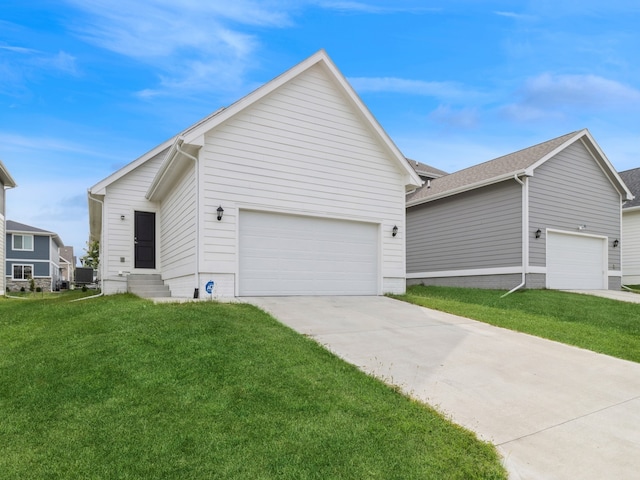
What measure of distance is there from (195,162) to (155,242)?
5687mm

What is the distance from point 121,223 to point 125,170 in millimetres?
1758

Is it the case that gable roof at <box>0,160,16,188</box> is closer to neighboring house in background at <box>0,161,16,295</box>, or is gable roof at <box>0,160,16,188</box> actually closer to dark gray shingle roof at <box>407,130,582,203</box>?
neighboring house in background at <box>0,161,16,295</box>

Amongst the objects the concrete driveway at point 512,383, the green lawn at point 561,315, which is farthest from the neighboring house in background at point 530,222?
the concrete driveway at point 512,383

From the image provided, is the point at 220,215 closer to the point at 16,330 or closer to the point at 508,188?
the point at 16,330

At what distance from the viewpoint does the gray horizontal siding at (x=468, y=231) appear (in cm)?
1338

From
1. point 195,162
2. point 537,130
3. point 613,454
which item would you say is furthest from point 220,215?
point 537,130

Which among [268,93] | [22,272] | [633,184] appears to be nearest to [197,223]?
[268,93]

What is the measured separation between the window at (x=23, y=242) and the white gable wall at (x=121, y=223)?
26824 mm

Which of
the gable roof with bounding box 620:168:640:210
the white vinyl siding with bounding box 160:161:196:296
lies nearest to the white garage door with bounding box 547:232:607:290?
the gable roof with bounding box 620:168:640:210

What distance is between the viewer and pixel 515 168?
1347 centimetres

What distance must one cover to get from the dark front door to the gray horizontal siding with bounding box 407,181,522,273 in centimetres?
1041

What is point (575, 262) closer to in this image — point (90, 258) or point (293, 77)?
point (293, 77)

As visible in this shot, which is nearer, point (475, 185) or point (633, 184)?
point (475, 185)

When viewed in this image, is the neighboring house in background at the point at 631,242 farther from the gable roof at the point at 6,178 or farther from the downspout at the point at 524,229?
the gable roof at the point at 6,178
